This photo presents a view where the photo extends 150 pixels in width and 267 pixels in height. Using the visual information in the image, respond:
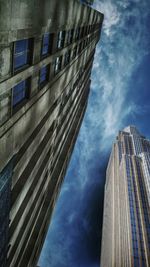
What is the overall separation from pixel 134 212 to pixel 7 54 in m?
121

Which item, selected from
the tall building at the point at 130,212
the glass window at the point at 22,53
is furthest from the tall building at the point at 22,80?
the tall building at the point at 130,212

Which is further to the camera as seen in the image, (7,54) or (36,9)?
(36,9)

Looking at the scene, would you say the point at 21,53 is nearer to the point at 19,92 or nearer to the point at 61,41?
the point at 19,92

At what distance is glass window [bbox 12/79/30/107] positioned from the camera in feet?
42.7

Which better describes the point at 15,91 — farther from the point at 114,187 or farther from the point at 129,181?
the point at 114,187

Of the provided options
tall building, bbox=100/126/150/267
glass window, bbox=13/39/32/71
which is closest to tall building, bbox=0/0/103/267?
glass window, bbox=13/39/32/71

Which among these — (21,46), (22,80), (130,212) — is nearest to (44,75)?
(22,80)

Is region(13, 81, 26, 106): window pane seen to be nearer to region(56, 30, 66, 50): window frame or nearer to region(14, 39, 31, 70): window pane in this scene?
region(14, 39, 31, 70): window pane

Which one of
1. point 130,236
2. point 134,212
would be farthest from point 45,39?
point 134,212

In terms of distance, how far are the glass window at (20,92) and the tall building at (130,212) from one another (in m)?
102

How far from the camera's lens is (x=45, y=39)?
52.7 ft

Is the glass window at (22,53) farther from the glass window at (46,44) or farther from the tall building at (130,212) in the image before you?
the tall building at (130,212)

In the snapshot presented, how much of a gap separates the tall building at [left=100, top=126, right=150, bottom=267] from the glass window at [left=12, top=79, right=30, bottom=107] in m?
102

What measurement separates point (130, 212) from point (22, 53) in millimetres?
118451
